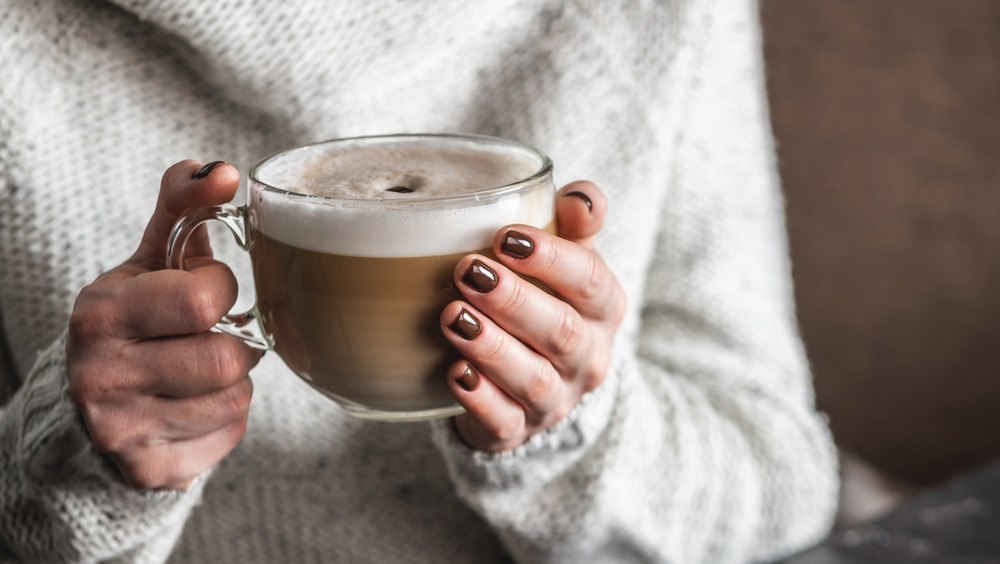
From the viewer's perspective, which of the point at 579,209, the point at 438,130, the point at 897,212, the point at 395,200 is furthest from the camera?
the point at 897,212

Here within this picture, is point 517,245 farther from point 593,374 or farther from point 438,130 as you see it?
point 438,130

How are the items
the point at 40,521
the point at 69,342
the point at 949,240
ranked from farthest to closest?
the point at 949,240 < the point at 40,521 < the point at 69,342

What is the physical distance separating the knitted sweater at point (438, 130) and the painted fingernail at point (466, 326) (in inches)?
7.2

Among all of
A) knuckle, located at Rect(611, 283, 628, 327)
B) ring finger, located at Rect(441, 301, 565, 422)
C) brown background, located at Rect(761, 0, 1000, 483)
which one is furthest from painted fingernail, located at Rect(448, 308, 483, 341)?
brown background, located at Rect(761, 0, 1000, 483)

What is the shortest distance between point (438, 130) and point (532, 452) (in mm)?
370

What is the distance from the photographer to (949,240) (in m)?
1.55

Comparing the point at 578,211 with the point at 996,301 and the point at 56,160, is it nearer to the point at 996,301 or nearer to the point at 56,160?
the point at 56,160

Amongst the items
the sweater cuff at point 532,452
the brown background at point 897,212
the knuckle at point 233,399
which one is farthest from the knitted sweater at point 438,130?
the brown background at point 897,212

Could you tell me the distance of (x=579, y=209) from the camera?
521 millimetres

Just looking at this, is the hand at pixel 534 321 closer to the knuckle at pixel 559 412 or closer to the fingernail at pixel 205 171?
the knuckle at pixel 559 412

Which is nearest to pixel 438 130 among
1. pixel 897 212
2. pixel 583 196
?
pixel 583 196

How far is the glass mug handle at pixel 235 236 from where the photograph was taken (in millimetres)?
459

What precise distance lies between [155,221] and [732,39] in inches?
25.5

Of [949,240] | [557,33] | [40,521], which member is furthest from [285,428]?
[949,240]
